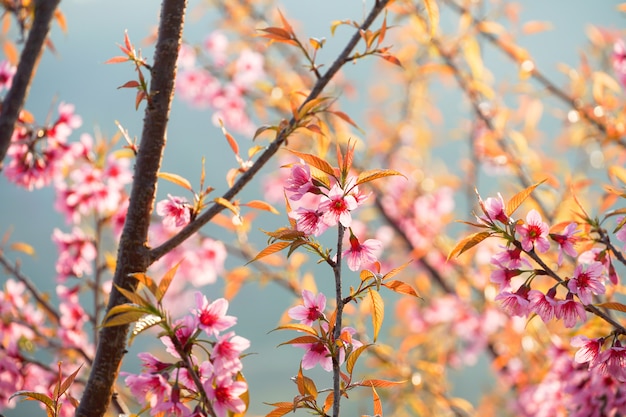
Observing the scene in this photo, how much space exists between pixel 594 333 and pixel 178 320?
659 mm

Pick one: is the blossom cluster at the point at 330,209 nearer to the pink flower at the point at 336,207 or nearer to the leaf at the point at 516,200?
the pink flower at the point at 336,207

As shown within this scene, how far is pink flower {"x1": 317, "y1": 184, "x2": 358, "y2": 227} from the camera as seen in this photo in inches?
21.1

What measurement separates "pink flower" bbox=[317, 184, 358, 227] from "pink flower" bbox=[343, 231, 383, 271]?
0.05 meters

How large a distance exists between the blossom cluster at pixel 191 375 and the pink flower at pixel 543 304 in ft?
0.96

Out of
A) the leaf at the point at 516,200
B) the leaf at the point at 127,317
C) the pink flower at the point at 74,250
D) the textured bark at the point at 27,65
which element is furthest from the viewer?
the pink flower at the point at 74,250

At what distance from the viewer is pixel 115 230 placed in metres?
1.53

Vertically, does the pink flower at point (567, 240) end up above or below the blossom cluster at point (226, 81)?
below

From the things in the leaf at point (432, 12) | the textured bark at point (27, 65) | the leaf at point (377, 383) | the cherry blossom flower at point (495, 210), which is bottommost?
the leaf at point (377, 383)

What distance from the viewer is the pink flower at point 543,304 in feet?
2.02

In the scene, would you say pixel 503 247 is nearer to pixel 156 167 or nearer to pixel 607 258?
pixel 607 258

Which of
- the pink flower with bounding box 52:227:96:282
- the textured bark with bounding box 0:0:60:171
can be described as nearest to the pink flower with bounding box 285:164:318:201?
the textured bark with bounding box 0:0:60:171

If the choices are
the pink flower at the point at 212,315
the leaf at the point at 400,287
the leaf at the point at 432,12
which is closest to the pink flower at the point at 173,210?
the pink flower at the point at 212,315

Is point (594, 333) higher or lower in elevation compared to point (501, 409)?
lower

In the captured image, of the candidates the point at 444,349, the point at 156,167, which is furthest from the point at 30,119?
the point at 444,349
